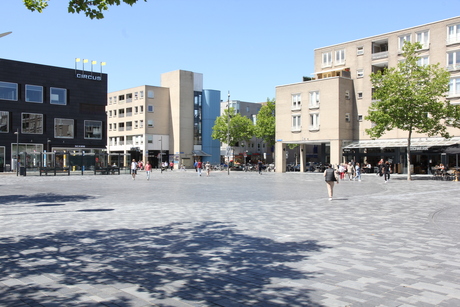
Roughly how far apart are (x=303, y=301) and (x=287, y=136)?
5415cm

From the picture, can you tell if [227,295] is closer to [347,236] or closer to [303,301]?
[303,301]

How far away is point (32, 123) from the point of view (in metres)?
57.4

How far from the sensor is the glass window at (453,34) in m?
45.7

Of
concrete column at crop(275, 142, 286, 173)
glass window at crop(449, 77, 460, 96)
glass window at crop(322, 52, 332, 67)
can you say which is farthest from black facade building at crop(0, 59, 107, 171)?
glass window at crop(449, 77, 460, 96)

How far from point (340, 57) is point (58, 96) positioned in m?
37.8

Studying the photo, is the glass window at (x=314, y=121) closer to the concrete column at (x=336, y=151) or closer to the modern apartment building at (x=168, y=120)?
the concrete column at (x=336, y=151)

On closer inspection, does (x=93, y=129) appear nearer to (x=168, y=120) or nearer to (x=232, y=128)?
(x=168, y=120)

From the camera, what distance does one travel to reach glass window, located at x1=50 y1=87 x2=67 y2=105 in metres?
59.5

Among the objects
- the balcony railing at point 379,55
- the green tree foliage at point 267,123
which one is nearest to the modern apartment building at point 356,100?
the balcony railing at point 379,55

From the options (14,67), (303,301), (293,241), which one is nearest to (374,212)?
(293,241)

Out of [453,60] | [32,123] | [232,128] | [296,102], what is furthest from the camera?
[232,128]

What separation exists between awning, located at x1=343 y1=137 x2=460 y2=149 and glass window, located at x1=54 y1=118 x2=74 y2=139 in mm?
36769

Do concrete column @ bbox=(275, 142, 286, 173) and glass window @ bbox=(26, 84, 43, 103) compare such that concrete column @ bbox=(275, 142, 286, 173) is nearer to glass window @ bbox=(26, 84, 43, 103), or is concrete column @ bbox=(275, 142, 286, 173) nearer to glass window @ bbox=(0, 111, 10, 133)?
glass window @ bbox=(26, 84, 43, 103)

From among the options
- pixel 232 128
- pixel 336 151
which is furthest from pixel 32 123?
pixel 336 151
